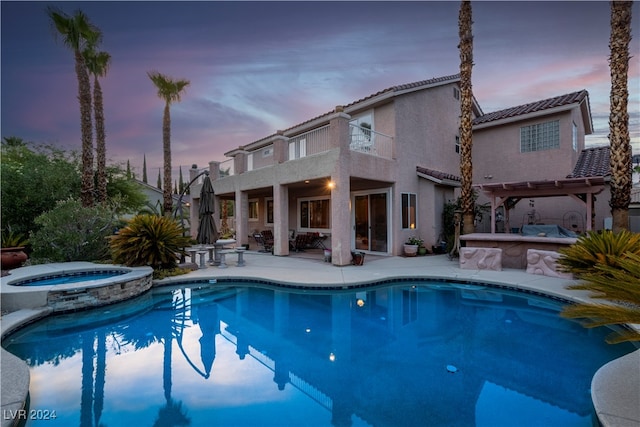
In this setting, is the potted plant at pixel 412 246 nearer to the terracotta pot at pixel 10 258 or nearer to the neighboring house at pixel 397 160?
the neighboring house at pixel 397 160

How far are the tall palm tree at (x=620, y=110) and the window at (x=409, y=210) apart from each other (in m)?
6.87

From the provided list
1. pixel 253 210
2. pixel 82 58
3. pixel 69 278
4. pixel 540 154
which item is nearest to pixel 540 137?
pixel 540 154

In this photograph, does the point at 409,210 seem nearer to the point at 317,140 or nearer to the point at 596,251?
the point at 317,140

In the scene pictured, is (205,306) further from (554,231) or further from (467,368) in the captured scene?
(554,231)

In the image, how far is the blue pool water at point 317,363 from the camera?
3.71 metres

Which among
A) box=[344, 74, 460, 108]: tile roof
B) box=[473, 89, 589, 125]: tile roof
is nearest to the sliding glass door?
box=[344, 74, 460, 108]: tile roof

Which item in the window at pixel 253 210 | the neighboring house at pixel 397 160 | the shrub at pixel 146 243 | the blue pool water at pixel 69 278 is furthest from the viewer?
the window at pixel 253 210

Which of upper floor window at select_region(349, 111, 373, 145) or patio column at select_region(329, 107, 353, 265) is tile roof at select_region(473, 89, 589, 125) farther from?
patio column at select_region(329, 107, 353, 265)

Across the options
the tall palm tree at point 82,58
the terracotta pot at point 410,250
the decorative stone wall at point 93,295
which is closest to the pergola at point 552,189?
the terracotta pot at point 410,250

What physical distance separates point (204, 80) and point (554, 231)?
18.6 meters

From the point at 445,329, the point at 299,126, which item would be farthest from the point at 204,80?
the point at 445,329

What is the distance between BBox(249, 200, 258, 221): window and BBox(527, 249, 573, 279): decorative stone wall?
1624cm

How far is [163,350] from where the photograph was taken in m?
5.61

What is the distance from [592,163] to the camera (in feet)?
49.0
